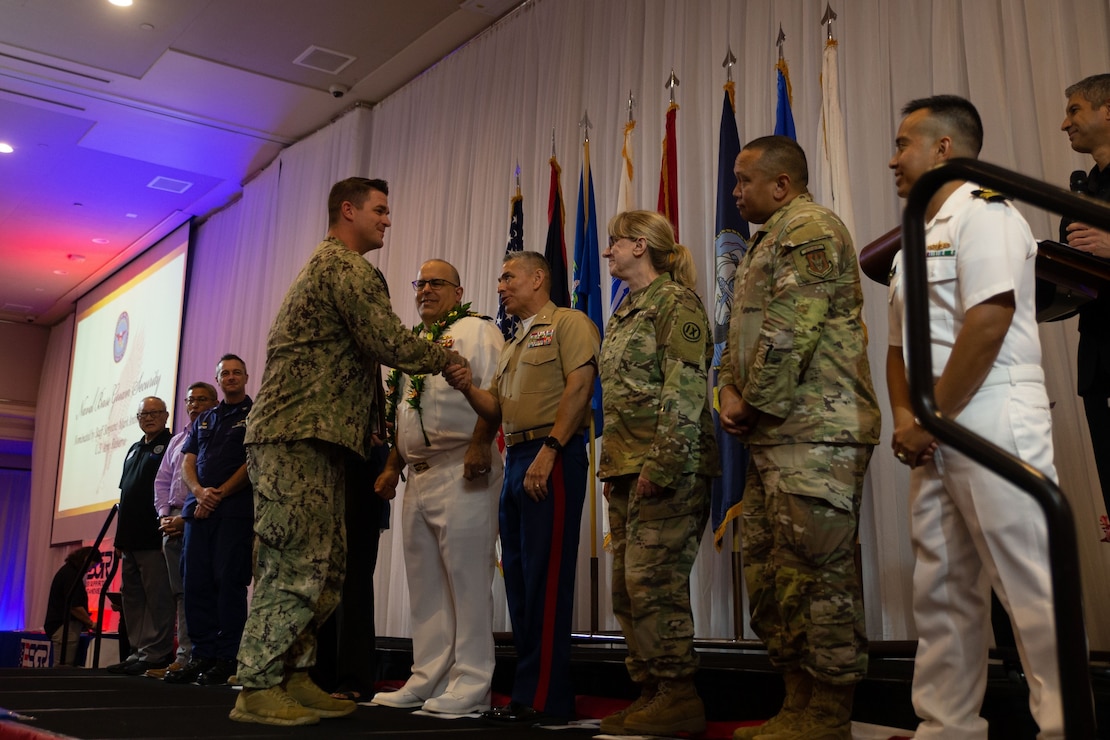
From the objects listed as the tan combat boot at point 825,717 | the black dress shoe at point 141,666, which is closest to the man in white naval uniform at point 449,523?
the tan combat boot at point 825,717

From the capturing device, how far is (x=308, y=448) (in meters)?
2.83

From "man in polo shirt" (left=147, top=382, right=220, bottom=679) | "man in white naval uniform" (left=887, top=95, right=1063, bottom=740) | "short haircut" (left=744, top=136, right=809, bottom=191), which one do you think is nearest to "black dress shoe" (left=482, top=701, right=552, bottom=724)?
"man in white naval uniform" (left=887, top=95, right=1063, bottom=740)

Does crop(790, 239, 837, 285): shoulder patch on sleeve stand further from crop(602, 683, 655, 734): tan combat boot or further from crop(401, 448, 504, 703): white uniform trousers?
crop(401, 448, 504, 703): white uniform trousers

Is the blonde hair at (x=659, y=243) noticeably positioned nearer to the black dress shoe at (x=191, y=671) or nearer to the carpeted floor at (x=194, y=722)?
the carpeted floor at (x=194, y=722)

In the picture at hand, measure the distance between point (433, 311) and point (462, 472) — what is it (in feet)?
2.14

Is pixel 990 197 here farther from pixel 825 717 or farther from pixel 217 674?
pixel 217 674

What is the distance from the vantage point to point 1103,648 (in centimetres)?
316

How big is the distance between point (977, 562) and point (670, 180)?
3311 mm

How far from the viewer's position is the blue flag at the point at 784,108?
4.37m

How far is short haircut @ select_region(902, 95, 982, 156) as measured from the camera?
2082 millimetres

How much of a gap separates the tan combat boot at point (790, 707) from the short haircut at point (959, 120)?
4.04 feet

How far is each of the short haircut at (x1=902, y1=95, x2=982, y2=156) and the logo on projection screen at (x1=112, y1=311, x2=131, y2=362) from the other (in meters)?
11.1

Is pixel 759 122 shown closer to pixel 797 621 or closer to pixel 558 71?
pixel 558 71

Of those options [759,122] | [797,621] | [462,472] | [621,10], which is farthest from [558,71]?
[797,621]
